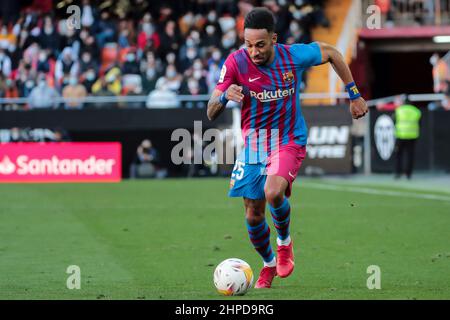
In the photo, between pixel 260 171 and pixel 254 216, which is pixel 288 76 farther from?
pixel 254 216

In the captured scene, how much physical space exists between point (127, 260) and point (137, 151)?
16045 millimetres

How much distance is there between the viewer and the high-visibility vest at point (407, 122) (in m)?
25.4

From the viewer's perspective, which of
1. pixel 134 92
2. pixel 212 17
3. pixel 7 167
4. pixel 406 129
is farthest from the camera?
pixel 212 17

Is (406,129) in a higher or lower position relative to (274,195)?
lower

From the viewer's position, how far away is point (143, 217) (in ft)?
52.7

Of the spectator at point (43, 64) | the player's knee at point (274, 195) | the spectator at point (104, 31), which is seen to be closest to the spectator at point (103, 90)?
the spectator at point (43, 64)

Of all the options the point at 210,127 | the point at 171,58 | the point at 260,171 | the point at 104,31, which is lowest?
the point at 210,127

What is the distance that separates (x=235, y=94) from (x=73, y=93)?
1946 cm

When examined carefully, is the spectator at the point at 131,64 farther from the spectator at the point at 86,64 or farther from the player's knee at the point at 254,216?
the player's knee at the point at 254,216

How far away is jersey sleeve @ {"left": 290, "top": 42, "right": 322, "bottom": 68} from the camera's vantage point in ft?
29.9

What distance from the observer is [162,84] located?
27.8m

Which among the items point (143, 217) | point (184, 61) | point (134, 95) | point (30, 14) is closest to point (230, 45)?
point (184, 61)

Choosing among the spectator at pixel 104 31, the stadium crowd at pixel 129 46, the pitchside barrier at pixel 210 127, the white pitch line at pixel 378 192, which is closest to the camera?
the white pitch line at pixel 378 192

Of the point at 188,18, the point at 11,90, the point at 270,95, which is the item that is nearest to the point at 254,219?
the point at 270,95
